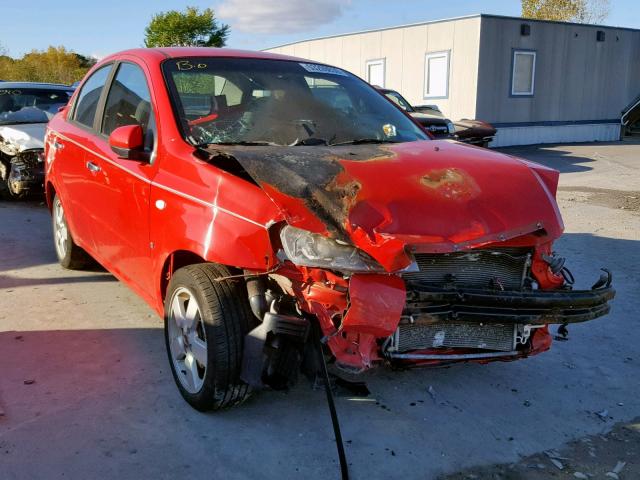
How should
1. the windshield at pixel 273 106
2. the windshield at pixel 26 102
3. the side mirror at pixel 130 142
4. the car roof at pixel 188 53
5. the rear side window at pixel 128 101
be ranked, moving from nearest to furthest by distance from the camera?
1. the side mirror at pixel 130 142
2. the windshield at pixel 273 106
3. the rear side window at pixel 128 101
4. the car roof at pixel 188 53
5. the windshield at pixel 26 102

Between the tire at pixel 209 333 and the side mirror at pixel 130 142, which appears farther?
the side mirror at pixel 130 142

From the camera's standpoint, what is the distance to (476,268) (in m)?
3.13

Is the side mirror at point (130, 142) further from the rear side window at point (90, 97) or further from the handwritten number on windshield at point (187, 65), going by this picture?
the rear side window at point (90, 97)

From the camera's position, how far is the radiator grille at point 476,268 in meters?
3.00

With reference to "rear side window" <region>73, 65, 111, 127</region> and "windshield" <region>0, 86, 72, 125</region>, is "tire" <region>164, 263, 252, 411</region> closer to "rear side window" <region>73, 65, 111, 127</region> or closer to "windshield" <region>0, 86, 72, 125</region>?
"rear side window" <region>73, 65, 111, 127</region>

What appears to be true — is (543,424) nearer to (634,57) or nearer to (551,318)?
(551,318)

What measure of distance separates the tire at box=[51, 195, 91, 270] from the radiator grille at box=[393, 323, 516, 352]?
3442 mm

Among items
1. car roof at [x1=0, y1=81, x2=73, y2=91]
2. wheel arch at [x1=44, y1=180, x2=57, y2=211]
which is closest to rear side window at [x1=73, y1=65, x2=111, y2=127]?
wheel arch at [x1=44, y1=180, x2=57, y2=211]

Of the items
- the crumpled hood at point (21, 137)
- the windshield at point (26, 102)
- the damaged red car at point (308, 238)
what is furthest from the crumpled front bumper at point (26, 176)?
→ the damaged red car at point (308, 238)

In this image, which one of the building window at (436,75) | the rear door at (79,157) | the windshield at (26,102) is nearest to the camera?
the rear door at (79,157)

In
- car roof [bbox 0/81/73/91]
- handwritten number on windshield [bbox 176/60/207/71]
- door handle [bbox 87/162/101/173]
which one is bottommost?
door handle [bbox 87/162/101/173]

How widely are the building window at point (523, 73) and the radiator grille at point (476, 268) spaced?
17.5 meters

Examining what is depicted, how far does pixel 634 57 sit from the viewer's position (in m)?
22.5

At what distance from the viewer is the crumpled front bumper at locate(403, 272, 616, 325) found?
2.88m
